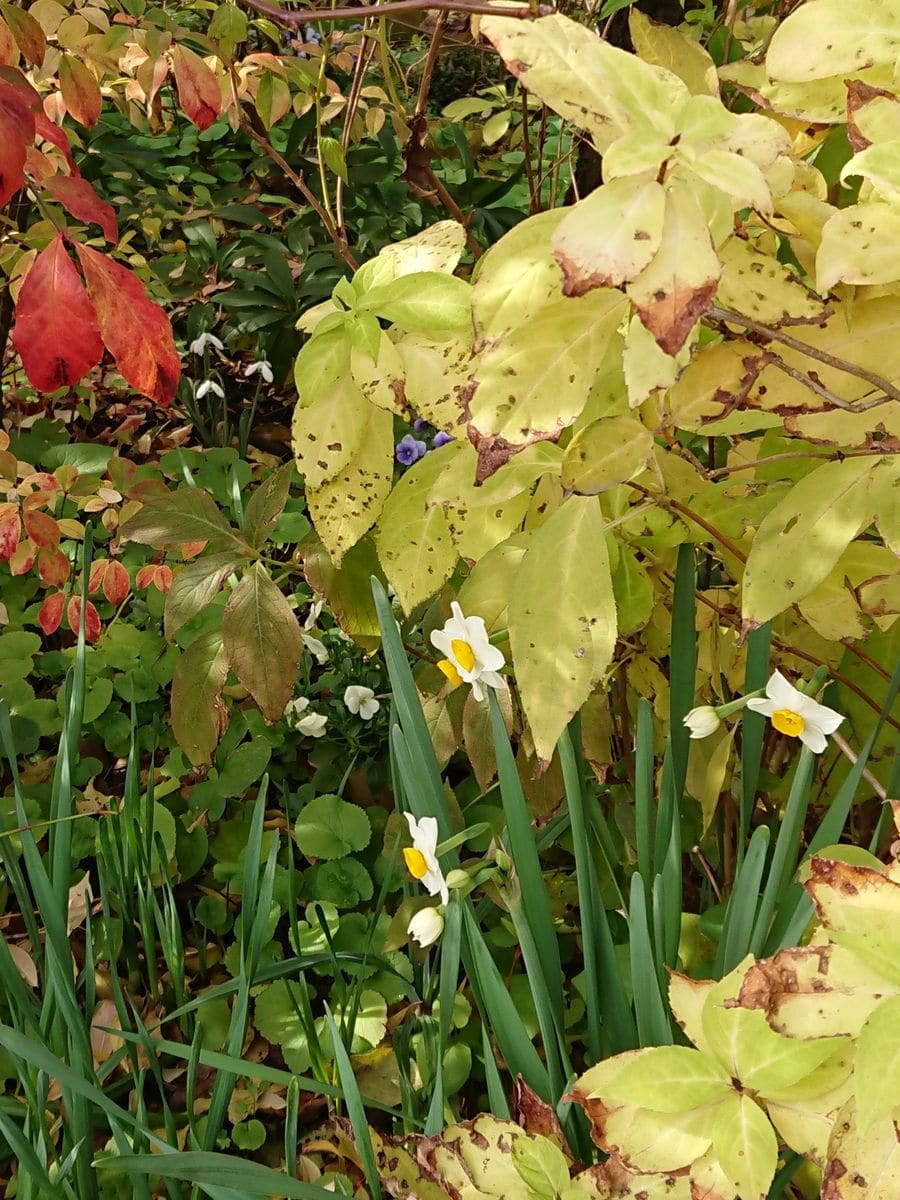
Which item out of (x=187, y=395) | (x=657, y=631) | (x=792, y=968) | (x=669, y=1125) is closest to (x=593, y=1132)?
(x=669, y=1125)

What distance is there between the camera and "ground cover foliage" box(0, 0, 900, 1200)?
0.66m

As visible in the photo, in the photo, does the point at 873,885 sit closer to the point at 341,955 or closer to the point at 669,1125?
the point at 669,1125

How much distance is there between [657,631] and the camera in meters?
1.16

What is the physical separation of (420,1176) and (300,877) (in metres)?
0.73

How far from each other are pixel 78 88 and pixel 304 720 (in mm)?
1053

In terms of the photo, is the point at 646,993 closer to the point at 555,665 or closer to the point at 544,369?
the point at 555,665

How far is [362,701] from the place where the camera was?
1.86 meters

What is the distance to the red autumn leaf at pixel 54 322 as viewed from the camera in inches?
45.8

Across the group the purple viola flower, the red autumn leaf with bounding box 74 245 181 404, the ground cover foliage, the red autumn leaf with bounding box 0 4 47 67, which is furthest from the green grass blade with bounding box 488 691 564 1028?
the purple viola flower

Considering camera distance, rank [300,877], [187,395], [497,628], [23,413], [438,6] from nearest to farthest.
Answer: [438,6] < [497,628] < [300,877] < [187,395] < [23,413]

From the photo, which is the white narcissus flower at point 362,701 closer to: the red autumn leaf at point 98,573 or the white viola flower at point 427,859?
the red autumn leaf at point 98,573

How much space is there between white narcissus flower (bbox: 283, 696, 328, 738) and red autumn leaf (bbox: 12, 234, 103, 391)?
2.51 ft

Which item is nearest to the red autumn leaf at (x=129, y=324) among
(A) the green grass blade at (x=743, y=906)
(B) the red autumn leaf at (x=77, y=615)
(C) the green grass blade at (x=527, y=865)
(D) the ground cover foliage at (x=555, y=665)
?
(D) the ground cover foliage at (x=555, y=665)

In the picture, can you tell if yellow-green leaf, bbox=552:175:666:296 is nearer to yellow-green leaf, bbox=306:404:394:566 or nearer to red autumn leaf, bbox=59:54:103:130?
yellow-green leaf, bbox=306:404:394:566
